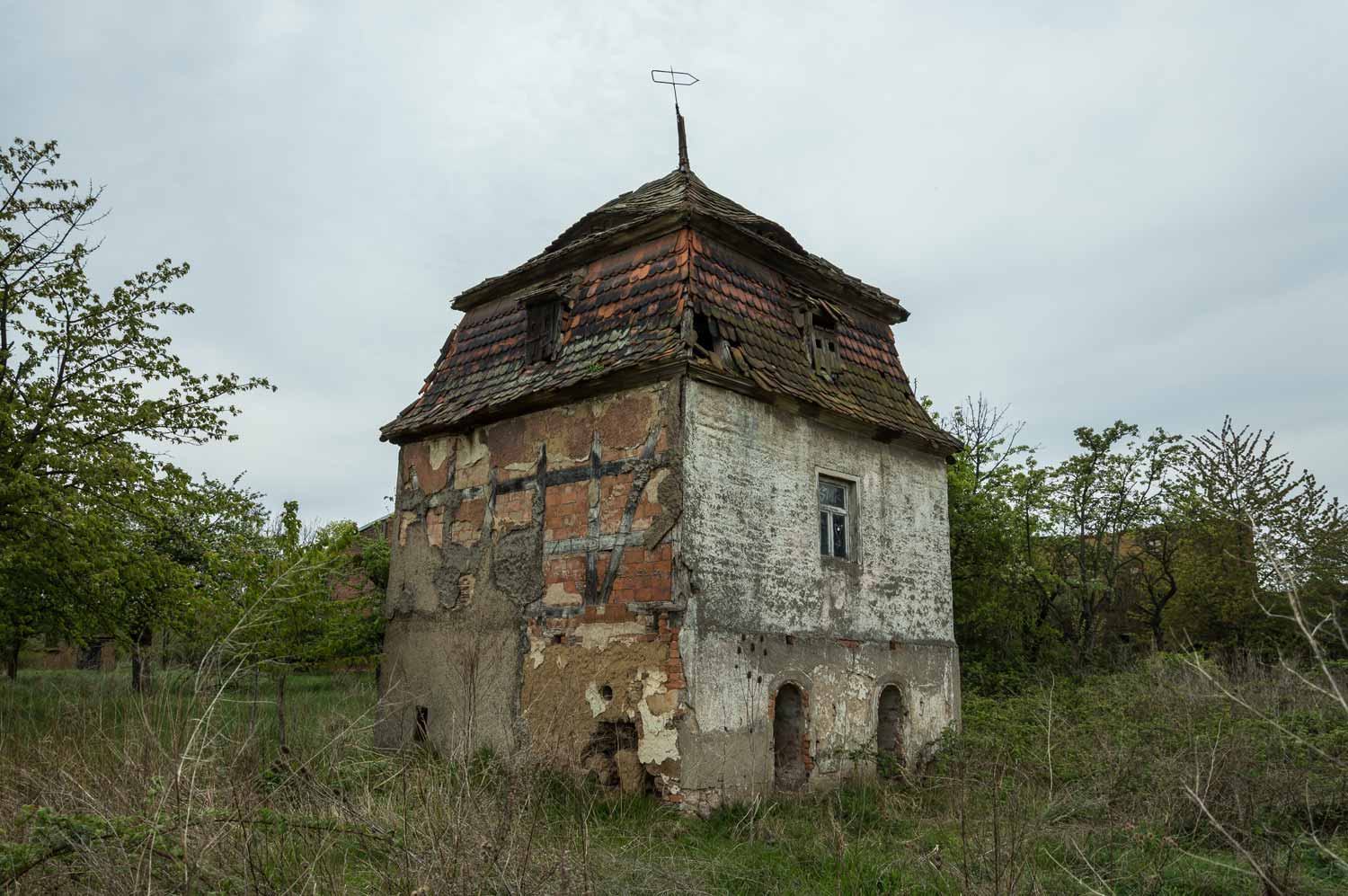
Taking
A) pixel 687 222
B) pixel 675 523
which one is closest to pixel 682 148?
pixel 687 222

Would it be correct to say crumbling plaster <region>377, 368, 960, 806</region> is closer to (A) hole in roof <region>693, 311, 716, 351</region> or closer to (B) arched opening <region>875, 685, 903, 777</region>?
(B) arched opening <region>875, 685, 903, 777</region>

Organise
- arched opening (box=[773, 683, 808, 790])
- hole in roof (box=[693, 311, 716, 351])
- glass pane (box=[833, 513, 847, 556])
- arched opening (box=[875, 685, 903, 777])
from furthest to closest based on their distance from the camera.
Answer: arched opening (box=[875, 685, 903, 777])
glass pane (box=[833, 513, 847, 556])
hole in roof (box=[693, 311, 716, 351])
arched opening (box=[773, 683, 808, 790])

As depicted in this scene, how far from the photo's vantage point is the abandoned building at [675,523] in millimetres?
10133

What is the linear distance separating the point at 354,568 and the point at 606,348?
25.9 ft

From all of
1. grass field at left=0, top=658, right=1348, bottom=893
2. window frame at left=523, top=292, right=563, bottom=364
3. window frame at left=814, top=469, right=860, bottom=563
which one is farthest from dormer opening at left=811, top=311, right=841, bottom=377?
grass field at left=0, top=658, right=1348, bottom=893

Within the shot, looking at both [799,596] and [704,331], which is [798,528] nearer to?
[799,596]

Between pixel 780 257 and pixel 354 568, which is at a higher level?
pixel 780 257

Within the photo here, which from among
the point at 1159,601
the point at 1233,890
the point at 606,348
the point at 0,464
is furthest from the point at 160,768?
the point at 1159,601

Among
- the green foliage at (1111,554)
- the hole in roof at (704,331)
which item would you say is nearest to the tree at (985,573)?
Result: the green foliage at (1111,554)

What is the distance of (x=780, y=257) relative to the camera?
12734 mm

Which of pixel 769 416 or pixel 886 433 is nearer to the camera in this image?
pixel 769 416

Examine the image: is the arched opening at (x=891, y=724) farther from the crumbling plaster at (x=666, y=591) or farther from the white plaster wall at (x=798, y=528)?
the white plaster wall at (x=798, y=528)

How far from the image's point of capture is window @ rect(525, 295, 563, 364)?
12.3 m

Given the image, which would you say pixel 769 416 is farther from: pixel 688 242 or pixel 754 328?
pixel 688 242
